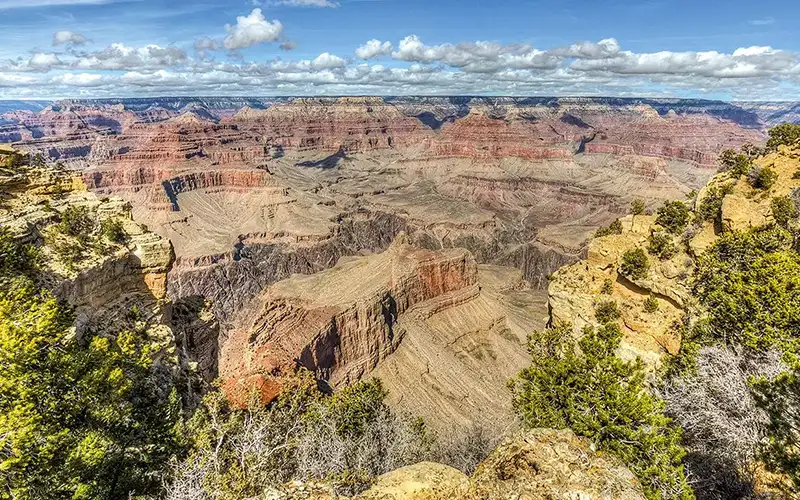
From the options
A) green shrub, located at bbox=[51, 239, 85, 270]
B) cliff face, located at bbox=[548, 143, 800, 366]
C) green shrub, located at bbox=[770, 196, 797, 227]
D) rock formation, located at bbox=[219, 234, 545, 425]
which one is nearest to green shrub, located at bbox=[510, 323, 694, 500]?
cliff face, located at bbox=[548, 143, 800, 366]

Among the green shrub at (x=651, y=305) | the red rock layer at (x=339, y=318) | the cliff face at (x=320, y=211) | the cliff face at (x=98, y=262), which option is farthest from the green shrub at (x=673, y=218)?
the cliff face at (x=320, y=211)

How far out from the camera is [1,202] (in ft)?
63.2

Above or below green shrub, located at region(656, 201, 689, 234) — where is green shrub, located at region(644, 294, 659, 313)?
below

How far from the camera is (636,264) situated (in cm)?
2294

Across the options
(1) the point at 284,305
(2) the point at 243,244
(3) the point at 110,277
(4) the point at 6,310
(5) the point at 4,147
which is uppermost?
(5) the point at 4,147

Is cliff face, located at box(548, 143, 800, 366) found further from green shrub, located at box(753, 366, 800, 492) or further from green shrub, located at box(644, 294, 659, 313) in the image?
green shrub, located at box(753, 366, 800, 492)

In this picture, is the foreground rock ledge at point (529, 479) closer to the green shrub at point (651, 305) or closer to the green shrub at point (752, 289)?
the green shrub at point (752, 289)

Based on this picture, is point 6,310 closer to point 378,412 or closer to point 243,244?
point 378,412

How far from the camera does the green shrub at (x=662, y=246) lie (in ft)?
76.5

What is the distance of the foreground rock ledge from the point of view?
→ 8422mm

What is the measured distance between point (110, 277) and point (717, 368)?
23.4 meters

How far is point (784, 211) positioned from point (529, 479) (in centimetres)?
1877

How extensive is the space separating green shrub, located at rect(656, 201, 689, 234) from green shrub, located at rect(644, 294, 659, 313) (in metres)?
5.84

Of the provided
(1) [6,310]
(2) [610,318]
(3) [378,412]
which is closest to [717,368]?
(2) [610,318]
